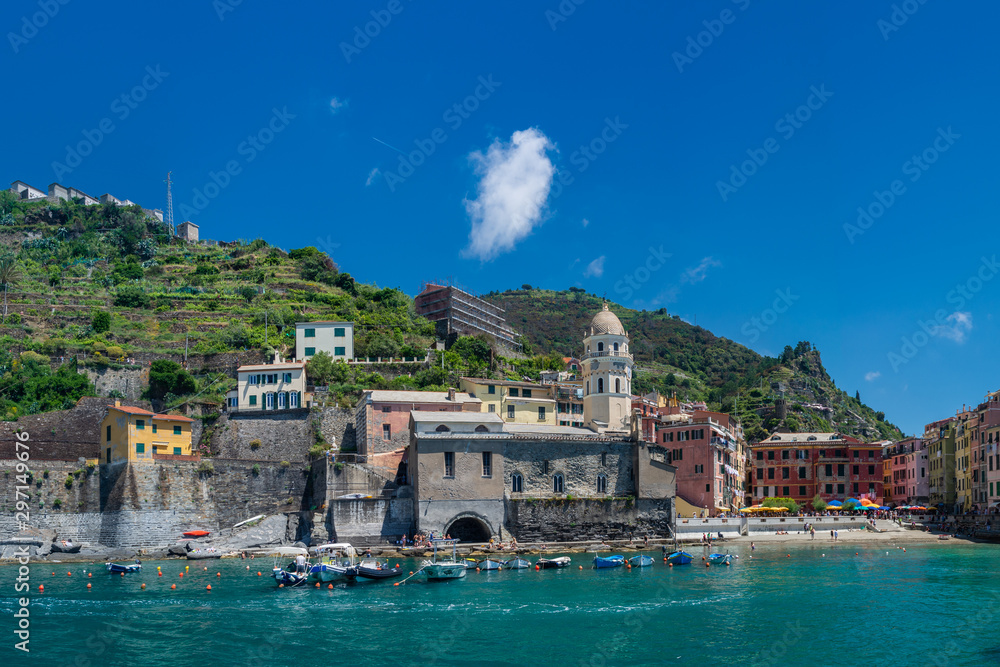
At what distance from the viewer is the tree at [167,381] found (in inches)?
2975

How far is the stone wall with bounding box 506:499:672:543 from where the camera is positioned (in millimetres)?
60844

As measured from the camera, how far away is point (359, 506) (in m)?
58.8

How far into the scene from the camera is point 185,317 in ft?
300

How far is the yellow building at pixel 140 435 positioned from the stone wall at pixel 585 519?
25300 millimetres

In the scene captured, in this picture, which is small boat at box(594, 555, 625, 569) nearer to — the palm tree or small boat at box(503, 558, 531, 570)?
small boat at box(503, 558, 531, 570)

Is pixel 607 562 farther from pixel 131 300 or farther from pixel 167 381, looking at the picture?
pixel 131 300

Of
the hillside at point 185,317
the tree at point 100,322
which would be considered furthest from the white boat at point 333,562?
the tree at point 100,322

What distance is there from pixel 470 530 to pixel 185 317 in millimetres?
46224

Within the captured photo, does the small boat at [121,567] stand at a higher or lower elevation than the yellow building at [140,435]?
lower

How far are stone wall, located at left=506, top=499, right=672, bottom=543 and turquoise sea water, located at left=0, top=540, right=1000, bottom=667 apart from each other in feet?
37.3

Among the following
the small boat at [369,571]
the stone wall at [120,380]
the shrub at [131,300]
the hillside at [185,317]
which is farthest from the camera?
the shrub at [131,300]

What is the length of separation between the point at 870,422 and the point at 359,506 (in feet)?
388

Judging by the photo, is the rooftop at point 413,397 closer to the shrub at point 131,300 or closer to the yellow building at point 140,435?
the yellow building at point 140,435

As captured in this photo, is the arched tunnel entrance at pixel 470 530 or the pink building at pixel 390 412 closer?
the arched tunnel entrance at pixel 470 530
